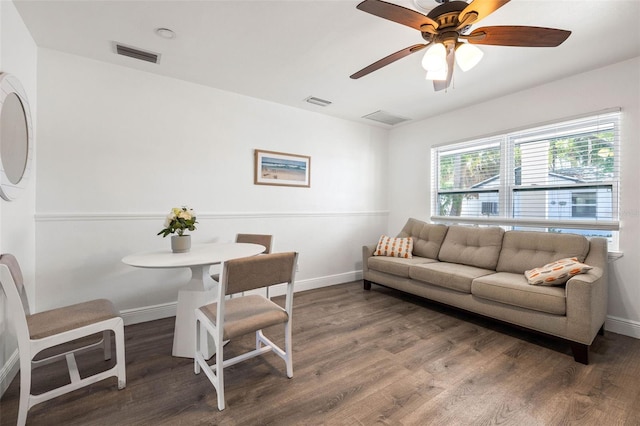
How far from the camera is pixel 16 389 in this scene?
185 centimetres

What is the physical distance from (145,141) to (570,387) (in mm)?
4015

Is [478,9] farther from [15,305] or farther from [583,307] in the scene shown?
[15,305]

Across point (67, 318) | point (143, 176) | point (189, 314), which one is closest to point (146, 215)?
point (143, 176)

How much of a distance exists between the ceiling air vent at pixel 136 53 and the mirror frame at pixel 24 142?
2.59 ft

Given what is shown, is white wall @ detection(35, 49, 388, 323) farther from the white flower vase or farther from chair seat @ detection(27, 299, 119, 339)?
chair seat @ detection(27, 299, 119, 339)

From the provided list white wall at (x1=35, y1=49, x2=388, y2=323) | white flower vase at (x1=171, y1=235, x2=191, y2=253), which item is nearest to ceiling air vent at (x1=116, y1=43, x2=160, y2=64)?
white wall at (x1=35, y1=49, x2=388, y2=323)

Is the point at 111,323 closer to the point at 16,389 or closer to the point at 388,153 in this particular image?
the point at 16,389

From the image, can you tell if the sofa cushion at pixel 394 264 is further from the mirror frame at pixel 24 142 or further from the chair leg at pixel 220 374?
the mirror frame at pixel 24 142

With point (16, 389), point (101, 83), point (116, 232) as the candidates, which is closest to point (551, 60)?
point (101, 83)

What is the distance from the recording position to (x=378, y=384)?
6.31 feet

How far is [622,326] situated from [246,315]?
11.1ft

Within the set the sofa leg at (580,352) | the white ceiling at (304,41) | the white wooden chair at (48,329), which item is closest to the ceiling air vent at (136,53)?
the white ceiling at (304,41)

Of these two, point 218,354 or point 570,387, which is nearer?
point 218,354

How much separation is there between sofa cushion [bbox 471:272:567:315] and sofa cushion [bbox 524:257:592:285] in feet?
0.18
